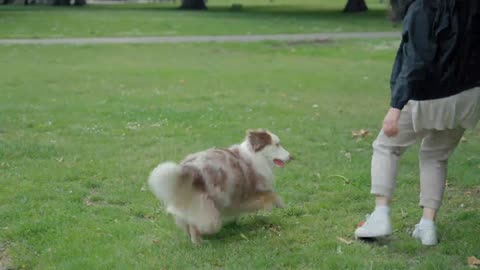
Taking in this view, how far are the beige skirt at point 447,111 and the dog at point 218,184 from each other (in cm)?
120

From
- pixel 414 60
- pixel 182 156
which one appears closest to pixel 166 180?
pixel 414 60

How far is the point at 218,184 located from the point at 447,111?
1698 mm

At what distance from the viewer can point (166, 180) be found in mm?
4641

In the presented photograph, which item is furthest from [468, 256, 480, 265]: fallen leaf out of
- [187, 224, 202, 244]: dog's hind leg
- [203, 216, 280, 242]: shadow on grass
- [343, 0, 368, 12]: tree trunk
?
[343, 0, 368, 12]: tree trunk

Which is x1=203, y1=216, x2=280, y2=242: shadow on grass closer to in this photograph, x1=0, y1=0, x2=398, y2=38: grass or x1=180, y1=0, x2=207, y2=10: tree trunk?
x1=0, y1=0, x2=398, y2=38: grass

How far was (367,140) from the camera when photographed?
856 cm

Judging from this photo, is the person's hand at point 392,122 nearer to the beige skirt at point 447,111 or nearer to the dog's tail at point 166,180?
the beige skirt at point 447,111

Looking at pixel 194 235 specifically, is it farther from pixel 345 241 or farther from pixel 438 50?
pixel 438 50

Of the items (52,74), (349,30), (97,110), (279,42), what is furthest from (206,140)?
(349,30)

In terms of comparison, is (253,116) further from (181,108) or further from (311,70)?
(311,70)

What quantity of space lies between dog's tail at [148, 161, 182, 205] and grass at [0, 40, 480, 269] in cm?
46

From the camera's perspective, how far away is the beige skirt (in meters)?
4.61

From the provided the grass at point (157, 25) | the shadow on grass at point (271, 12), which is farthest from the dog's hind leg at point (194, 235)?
the shadow on grass at point (271, 12)

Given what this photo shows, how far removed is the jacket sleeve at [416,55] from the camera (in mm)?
4527
